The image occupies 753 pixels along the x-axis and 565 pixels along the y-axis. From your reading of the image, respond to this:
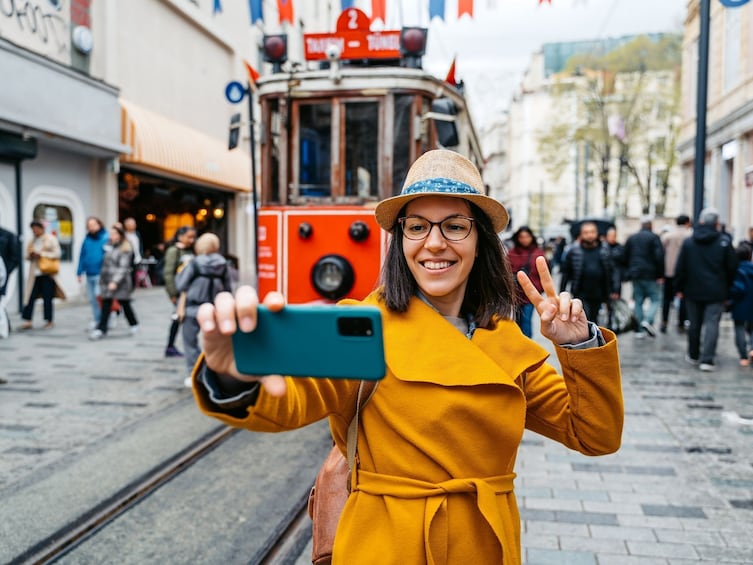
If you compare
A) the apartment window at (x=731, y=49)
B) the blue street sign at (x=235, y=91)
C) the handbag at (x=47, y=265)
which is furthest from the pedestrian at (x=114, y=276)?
the apartment window at (x=731, y=49)

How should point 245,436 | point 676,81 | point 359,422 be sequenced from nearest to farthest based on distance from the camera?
point 359,422 → point 245,436 → point 676,81

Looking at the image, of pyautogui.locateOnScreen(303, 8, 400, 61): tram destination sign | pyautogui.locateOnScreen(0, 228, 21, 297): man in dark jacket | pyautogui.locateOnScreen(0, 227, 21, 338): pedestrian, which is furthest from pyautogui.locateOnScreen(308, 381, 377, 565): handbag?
pyautogui.locateOnScreen(0, 228, 21, 297): man in dark jacket

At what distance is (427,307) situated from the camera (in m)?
1.78

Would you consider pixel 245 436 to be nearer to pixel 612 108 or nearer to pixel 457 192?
A: pixel 457 192

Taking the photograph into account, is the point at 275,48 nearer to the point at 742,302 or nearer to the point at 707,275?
the point at 707,275

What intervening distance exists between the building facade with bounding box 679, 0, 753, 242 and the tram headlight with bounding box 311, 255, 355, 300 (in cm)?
1455

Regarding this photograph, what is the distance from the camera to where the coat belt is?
160cm

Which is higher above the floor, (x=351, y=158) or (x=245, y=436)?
(x=351, y=158)

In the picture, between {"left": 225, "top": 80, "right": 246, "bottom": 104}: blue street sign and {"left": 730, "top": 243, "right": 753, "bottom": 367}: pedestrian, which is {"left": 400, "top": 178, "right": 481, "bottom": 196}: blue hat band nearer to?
{"left": 730, "top": 243, "right": 753, "bottom": 367}: pedestrian

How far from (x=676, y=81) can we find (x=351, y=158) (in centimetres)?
3028

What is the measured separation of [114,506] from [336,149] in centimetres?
399

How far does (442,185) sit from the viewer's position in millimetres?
1816

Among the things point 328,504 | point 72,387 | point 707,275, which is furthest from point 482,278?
point 707,275

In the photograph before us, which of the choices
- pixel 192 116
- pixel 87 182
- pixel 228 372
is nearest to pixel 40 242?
pixel 87 182
